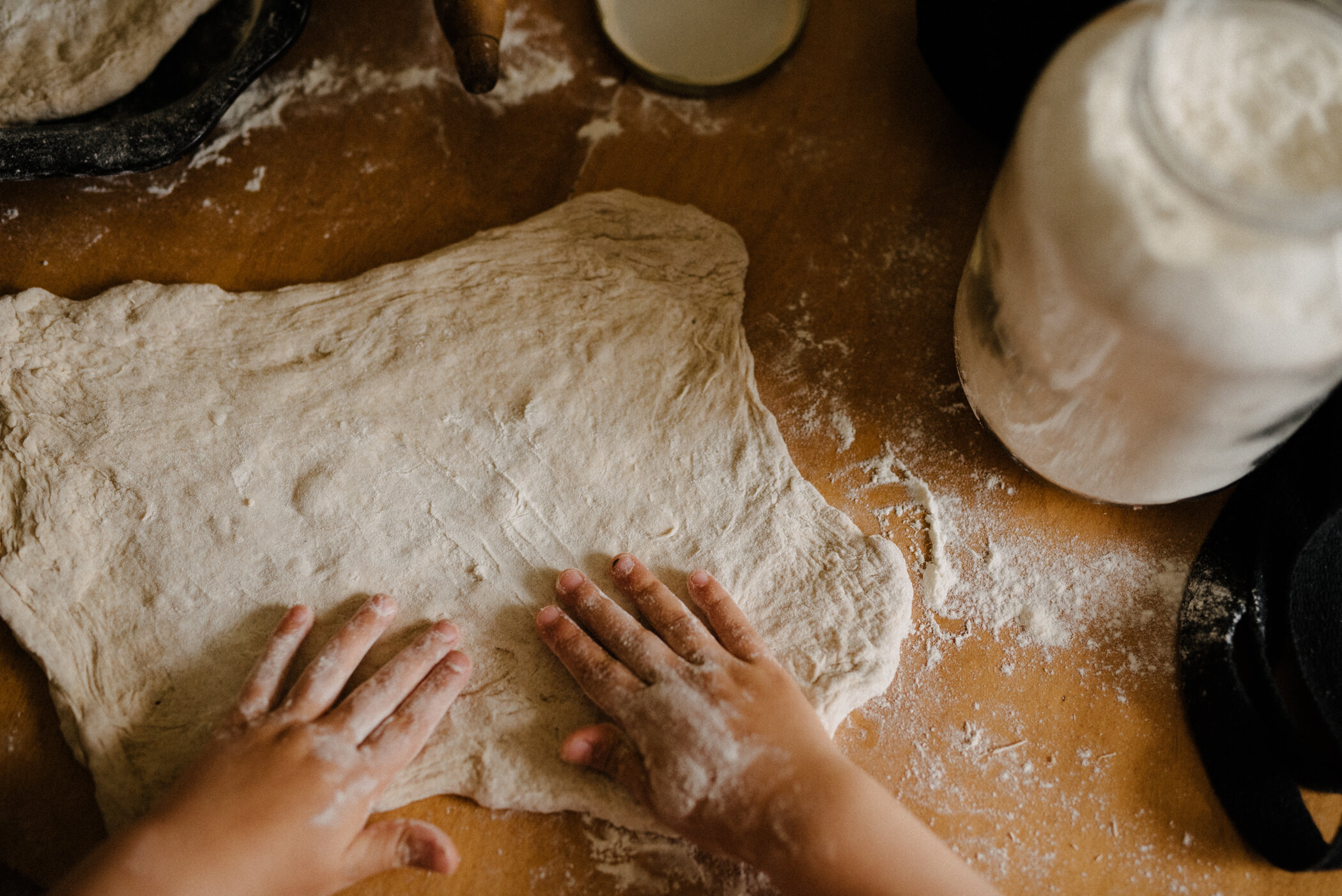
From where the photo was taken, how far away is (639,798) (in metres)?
0.72

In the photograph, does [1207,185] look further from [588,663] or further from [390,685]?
[390,685]

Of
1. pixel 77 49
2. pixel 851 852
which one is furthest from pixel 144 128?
pixel 851 852

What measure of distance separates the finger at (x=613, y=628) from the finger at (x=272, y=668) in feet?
0.78

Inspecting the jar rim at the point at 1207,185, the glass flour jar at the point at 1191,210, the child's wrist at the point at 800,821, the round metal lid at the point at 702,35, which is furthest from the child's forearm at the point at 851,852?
the round metal lid at the point at 702,35

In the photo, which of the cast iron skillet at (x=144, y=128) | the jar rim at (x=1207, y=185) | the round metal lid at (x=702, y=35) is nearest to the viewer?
the jar rim at (x=1207, y=185)

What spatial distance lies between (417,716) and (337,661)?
89 mm

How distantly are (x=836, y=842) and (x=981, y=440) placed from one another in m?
0.43

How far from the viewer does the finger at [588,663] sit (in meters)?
0.73

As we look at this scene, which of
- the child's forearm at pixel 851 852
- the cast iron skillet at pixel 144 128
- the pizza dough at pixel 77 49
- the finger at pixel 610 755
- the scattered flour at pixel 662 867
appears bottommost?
the scattered flour at pixel 662 867

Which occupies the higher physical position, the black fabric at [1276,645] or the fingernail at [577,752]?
the fingernail at [577,752]

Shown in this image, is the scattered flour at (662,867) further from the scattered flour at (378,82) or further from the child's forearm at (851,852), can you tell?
the scattered flour at (378,82)

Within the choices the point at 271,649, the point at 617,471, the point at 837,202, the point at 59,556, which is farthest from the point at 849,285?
the point at 59,556

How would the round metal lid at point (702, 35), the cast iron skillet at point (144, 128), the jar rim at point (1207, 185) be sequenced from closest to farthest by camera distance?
1. the jar rim at point (1207, 185)
2. the cast iron skillet at point (144, 128)
3. the round metal lid at point (702, 35)

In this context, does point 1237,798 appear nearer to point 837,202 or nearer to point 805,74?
point 837,202
